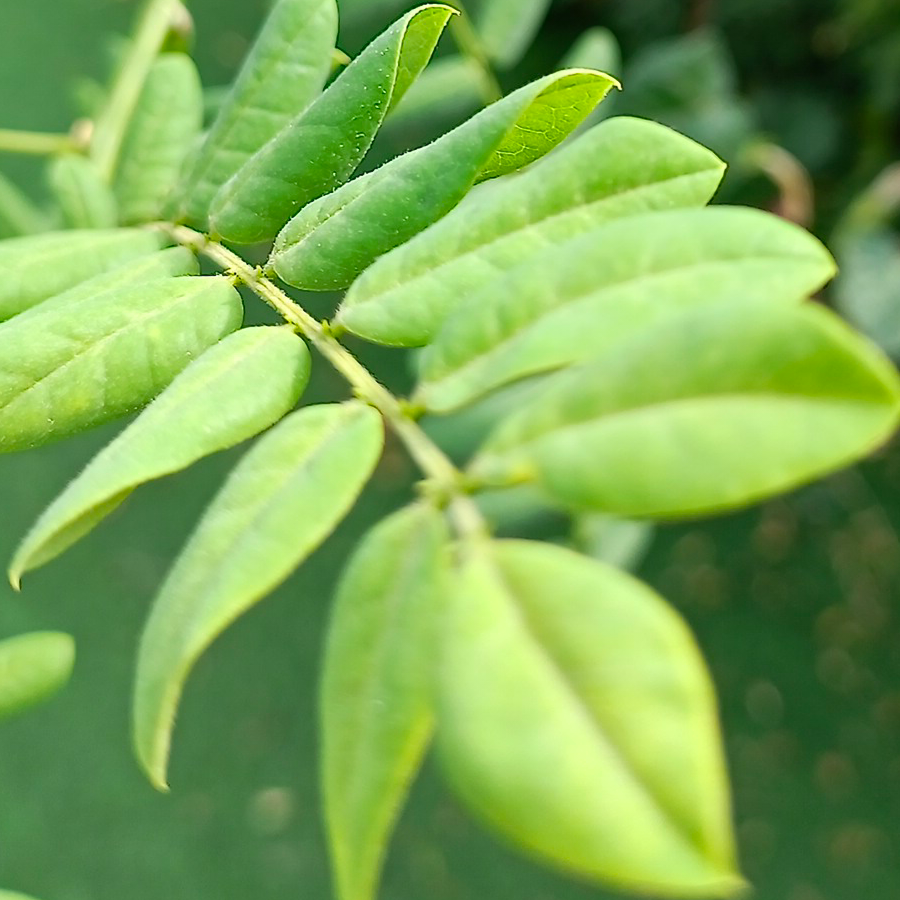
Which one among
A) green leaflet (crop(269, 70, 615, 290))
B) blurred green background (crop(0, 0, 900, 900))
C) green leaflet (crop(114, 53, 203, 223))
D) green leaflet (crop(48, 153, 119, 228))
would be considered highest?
green leaflet (crop(269, 70, 615, 290))

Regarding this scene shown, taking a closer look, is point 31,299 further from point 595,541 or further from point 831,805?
point 831,805

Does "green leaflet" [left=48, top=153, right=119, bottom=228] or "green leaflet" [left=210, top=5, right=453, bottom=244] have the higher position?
"green leaflet" [left=210, top=5, right=453, bottom=244]

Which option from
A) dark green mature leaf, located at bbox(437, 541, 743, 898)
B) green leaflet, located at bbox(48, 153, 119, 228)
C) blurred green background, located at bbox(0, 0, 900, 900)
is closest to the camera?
dark green mature leaf, located at bbox(437, 541, 743, 898)

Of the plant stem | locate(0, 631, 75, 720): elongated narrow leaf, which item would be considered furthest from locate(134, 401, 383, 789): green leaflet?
locate(0, 631, 75, 720): elongated narrow leaf

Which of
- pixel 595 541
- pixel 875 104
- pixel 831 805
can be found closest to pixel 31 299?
pixel 595 541

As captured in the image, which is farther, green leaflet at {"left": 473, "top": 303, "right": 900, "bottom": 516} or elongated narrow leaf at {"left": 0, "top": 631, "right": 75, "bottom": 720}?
elongated narrow leaf at {"left": 0, "top": 631, "right": 75, "bottom": 720}

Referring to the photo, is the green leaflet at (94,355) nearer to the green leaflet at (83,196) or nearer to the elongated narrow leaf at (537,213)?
the elongated narrow leaf at (537,213)

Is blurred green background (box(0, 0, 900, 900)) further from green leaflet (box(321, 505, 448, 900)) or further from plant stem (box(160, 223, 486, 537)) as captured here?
green leaflet (box(321, 505, 448, 900))

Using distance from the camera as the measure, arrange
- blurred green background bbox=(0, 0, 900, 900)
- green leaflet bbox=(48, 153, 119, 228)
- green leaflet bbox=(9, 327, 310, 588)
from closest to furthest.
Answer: green leaflet bbox=(9, 327, 310, 588)
green leaflet bbox=(48, 153, 119, 228)
blurred green background bbox=(0, 0, 900, 900)

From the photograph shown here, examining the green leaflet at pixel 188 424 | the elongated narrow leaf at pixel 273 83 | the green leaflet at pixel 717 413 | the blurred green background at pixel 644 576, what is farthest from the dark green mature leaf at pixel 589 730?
the blurred green background at pixel 644 576
